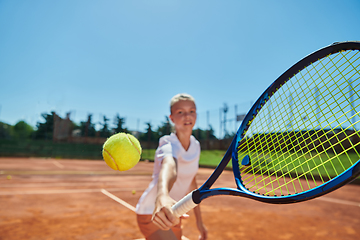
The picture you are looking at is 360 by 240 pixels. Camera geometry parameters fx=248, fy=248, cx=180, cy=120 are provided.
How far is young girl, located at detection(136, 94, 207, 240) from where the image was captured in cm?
160

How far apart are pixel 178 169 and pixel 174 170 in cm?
23

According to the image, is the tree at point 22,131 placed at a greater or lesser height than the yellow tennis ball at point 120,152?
greater

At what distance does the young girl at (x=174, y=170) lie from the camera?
1602mm

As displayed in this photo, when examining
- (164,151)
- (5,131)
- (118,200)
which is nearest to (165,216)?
(164,151)

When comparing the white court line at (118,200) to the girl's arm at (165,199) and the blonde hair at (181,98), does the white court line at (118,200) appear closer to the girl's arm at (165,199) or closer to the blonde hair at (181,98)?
→ the blonde hair at (181,98)

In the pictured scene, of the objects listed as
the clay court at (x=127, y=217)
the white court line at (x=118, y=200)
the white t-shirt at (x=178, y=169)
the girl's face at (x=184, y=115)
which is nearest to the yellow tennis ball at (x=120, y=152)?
the white t-shirt at (x=178, y=169)

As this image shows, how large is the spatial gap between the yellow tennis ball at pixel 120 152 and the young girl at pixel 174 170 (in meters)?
0.18

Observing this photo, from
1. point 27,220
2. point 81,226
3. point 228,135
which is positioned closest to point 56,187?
point 27,220

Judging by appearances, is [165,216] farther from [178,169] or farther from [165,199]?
[178,169]

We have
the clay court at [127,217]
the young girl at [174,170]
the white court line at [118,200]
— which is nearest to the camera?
the young girl at [174,170]

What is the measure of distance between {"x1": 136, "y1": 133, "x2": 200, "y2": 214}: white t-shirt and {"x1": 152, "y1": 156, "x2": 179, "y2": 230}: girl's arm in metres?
0.11

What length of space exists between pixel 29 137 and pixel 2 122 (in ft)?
9.07

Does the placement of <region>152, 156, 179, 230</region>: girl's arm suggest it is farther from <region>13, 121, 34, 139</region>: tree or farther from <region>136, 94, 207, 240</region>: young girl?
<region>13, 121, 34, 139</region>: tree

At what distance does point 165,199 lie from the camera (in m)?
1.37
